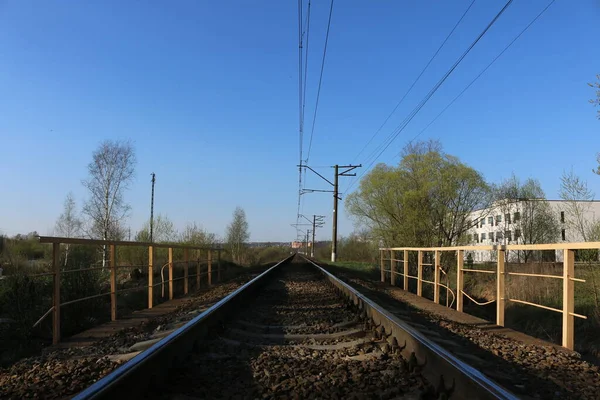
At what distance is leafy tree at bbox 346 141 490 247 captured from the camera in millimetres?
31297

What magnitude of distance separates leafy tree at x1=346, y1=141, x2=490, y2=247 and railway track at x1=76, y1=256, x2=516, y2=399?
26.5 metres

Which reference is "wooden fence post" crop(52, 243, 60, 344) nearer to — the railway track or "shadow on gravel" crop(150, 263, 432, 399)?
the railway track

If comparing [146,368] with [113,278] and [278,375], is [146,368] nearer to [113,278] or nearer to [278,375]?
[278,375]

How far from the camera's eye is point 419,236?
3130cm

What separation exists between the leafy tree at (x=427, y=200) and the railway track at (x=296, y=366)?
1042 inches

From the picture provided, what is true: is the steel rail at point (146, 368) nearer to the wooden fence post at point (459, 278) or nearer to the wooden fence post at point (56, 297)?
the wooden fence post at point (56, 297)

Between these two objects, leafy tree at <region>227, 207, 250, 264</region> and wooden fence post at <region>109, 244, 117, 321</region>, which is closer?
wooden fence post at <region>109, 244, 117, 321</region>

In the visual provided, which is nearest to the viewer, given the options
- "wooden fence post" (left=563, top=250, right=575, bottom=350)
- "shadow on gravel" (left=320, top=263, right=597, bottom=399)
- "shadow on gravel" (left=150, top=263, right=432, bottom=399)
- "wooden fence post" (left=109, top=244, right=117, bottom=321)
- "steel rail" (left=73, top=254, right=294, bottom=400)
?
"steel rail" (left=73, top=254, right=294, bottom=400)

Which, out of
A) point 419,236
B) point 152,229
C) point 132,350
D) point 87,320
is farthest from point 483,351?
point 152,229

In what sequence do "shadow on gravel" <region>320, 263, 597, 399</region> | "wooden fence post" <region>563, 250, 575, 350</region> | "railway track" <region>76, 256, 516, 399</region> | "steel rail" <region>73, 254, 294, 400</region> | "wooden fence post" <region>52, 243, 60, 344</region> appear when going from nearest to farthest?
"steel rail" <region>73, 254, 294, 400</region> → "railway track" <region>76, 256, 516, 399</region> → "shadow on gravel" <region>320, 263, 597, 399</region> → "wooden fence post" <region>563, 250, 575, 350</region> → "wooden fence post" <region>52, 243, 60, 344</region>

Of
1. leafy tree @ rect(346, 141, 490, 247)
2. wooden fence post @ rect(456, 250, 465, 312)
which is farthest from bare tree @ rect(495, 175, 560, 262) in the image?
wooden fence post @ rect(456, 250, 465, 312)

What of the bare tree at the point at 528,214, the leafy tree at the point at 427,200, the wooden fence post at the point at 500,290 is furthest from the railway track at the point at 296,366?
the bare tree at the point at 528,214

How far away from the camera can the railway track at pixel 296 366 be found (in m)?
2.94

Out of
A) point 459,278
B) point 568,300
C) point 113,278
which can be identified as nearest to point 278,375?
point 568,300
